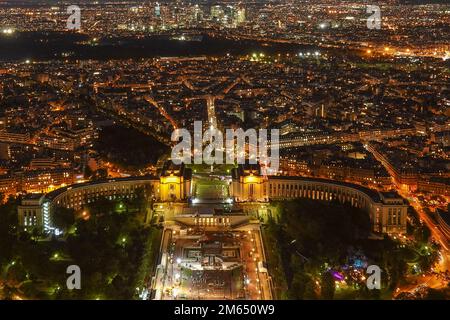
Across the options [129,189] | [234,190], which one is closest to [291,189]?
[234,190]

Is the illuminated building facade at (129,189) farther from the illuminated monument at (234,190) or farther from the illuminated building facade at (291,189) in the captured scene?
the illuminated building facade at (291,189)

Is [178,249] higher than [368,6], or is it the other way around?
[368,6]

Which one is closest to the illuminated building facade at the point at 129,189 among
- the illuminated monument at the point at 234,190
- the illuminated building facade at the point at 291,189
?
the illuminated monument at the point at 234,190

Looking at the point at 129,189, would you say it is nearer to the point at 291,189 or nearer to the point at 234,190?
the point at 234,190

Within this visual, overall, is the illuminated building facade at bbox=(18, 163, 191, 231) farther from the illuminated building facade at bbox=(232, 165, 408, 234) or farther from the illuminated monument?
the illuminated building facade at bbox=(232, 165, 408, 234)

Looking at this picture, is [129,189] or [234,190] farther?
[129,189]

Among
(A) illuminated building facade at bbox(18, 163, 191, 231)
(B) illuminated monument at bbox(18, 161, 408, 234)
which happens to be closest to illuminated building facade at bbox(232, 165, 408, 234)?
(B) illuminated monument at bbox(18, 161, 408, 234)

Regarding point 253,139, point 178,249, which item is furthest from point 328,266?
point 253,139
